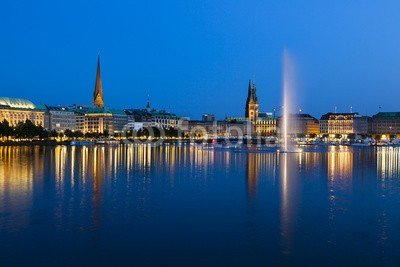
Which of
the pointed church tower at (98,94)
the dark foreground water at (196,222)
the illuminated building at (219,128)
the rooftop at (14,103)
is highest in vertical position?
the pointed church tower at (98,94)

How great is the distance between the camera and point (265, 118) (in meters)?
174

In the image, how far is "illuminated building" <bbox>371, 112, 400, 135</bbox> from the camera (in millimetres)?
155625

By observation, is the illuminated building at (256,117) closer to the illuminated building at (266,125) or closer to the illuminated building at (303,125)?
the illuminated building at (266,125)

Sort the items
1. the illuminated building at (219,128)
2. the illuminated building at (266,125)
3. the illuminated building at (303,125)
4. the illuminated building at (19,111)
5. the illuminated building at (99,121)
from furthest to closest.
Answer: the illuminated building at (266,125) < the illuminated building at (219,128) < the illuminated building at (303,125) < the illuminated building at (99,121) < the illuminated building at (19,111)

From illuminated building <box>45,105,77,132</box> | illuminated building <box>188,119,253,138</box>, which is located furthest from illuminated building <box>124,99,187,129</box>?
illuminated building <box>45,105,77,132</box>

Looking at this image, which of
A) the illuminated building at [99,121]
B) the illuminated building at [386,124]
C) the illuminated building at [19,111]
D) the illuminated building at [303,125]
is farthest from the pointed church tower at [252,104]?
the illuminated building at [19,111]

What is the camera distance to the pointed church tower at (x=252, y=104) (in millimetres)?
159137

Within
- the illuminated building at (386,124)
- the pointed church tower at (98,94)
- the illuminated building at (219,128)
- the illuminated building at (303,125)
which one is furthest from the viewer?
the illuminated building at (219,128)

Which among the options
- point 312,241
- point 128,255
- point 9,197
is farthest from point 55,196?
point 312,241

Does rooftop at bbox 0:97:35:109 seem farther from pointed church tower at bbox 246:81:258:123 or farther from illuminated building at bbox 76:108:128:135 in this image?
pointed church tower at bbox 246:81:258:123

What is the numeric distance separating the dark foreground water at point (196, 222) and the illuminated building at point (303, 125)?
14258 centimetres

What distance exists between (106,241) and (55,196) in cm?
697

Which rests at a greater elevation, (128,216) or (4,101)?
(4,101)

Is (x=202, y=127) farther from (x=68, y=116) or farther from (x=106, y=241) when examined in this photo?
(x=106, y=241)
